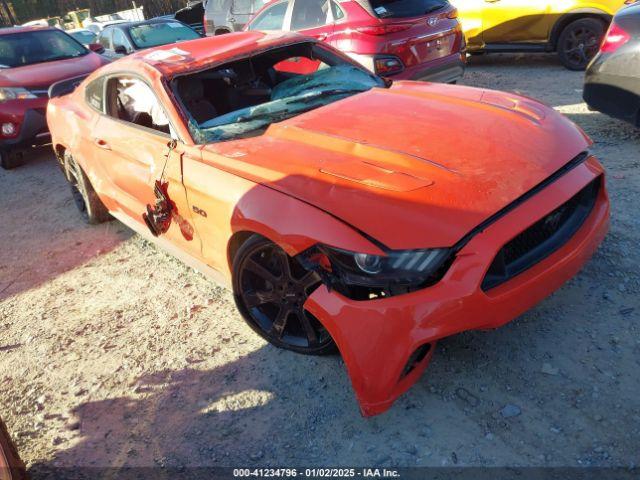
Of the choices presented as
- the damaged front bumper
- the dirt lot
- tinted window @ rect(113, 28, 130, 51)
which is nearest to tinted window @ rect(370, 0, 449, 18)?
the dirt lot

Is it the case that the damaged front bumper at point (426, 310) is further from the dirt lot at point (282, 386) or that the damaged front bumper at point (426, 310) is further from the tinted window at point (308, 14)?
the tinted window at point (308, 14)

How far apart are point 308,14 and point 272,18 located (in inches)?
27.9

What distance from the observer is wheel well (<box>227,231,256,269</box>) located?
8.95 feet

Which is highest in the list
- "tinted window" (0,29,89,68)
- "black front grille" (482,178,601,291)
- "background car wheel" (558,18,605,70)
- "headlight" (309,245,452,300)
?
"tinted window" (0,29,89,68)

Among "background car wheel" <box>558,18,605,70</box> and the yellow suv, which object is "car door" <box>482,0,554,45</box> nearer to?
the yellow suv

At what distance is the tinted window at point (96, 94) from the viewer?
4.09m

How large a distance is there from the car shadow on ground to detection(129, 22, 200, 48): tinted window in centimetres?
373

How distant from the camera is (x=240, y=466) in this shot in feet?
7.55

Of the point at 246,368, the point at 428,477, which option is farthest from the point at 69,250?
the point at 428,477

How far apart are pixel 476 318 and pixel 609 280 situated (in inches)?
54.4

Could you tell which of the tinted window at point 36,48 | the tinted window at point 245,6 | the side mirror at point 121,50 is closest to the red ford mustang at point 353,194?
the tinted window at point 36,48

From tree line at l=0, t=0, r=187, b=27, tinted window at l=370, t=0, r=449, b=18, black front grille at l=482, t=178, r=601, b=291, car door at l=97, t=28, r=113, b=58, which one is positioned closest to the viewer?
black front grille at l=482, t=178, r=601, b=291

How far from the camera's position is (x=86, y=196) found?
477 cm

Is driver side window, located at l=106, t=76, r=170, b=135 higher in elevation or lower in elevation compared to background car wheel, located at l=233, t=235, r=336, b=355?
higher
